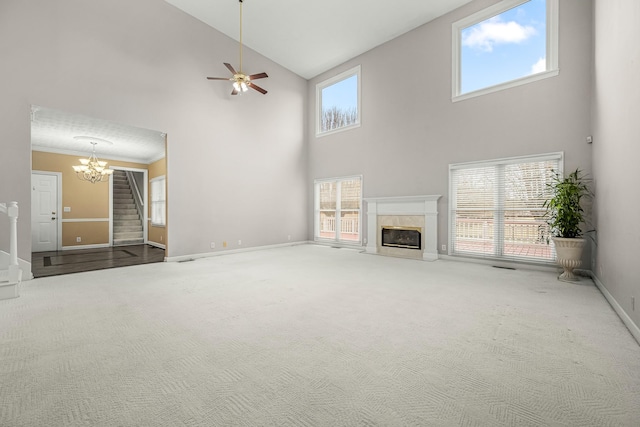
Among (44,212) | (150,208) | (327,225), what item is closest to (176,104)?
(150,208)

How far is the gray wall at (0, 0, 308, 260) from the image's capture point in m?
4.25

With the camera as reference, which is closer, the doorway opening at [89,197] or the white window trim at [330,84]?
the doorway opening at [89,197]

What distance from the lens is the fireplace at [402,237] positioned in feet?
21.0

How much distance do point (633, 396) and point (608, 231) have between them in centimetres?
258

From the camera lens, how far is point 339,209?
820 cm

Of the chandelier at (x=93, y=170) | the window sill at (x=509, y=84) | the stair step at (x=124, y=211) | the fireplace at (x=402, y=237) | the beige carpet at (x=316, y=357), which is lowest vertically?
the beige carpet at (x=316, y=357)

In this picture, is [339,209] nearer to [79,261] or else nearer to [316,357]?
[79,261]

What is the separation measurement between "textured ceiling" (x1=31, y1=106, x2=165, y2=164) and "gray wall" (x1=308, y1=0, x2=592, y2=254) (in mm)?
4642

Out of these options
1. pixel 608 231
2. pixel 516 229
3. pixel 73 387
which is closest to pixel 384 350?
pixel 73 387

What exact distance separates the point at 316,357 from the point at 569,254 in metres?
4.30

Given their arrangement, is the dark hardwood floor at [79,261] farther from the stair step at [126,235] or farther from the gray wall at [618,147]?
the gray wall at [618,147]

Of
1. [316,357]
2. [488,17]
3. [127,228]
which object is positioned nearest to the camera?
[316,357]

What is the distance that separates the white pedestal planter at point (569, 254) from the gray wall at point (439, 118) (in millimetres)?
1373

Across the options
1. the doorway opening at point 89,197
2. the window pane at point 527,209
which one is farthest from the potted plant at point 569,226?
the doorway opening at point 89,197
